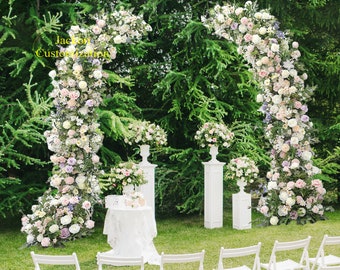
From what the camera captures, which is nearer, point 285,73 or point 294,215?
point 285,73

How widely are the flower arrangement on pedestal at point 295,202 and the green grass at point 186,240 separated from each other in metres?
0.36

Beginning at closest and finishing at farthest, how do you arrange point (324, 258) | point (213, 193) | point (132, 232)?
point (324, 258) → point (132, 232) → point (213, 193)

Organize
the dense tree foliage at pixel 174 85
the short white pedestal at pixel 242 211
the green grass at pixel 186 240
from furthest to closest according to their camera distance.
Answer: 1. the dense tree foliage at pixel 174 85
2. the short white pedestal at pixel 242 211
3. the green grass at pixel 186 240

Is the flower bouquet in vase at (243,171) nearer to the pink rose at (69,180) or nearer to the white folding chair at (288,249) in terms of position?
the pink rose at (69,180)

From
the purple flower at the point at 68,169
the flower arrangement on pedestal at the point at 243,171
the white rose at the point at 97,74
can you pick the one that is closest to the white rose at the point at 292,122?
the flower arrangement on pedestal at the point at 243,171

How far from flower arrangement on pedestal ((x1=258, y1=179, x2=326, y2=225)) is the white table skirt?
7.38 feet

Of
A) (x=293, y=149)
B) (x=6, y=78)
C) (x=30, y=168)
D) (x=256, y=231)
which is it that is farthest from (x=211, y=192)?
(x=6, y=78)

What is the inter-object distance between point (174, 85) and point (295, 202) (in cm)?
419

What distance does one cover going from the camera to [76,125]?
29.4 ft

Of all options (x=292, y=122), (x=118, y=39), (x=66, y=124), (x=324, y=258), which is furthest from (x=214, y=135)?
(x=324, y=258)

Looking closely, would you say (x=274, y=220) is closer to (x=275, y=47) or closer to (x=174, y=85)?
(x=275, y=47)

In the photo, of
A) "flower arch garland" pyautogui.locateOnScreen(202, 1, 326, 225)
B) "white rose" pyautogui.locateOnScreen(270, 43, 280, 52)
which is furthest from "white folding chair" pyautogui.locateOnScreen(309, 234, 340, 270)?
"white rose" pyautogui.locateOnScreen(270, 43, 280, 52)

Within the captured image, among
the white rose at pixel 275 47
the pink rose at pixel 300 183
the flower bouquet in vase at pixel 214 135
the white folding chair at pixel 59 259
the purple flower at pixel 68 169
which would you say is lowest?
the white folding chair at pixel 59 259

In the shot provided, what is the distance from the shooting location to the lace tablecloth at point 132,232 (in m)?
7.90
